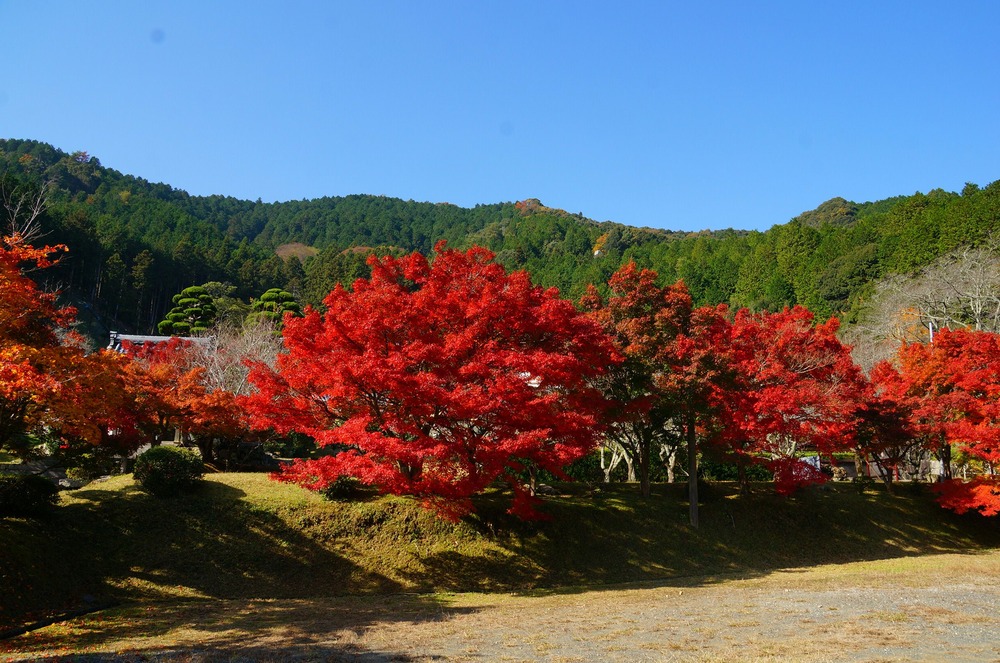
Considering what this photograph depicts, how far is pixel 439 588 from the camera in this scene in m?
15.6

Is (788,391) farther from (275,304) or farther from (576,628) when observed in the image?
(275,304)

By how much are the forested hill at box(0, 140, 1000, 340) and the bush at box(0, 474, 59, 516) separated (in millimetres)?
37091

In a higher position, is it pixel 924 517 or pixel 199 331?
pixel 199 331

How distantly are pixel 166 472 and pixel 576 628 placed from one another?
11.6 m

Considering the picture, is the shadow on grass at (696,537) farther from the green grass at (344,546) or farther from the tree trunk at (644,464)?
the tree trunk at (644,464)

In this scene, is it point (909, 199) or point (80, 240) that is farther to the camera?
point (909, 199)

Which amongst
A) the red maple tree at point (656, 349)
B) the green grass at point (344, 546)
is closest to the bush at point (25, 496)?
the green grass at point (344, 546)

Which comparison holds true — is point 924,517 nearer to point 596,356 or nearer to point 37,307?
point 596,356

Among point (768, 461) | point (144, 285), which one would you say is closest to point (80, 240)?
point (144, 285)

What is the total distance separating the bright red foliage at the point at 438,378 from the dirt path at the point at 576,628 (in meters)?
2.94

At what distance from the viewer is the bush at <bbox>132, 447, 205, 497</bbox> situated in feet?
54.7

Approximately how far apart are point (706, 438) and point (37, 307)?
720 inches

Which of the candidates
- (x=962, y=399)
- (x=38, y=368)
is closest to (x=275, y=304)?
(x=38, y=368)

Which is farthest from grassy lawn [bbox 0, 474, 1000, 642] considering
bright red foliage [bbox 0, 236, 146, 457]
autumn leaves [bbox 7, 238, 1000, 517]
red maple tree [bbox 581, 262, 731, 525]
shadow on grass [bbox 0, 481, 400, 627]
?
bright red foliage [bbox 0, 236, 146, 457]
